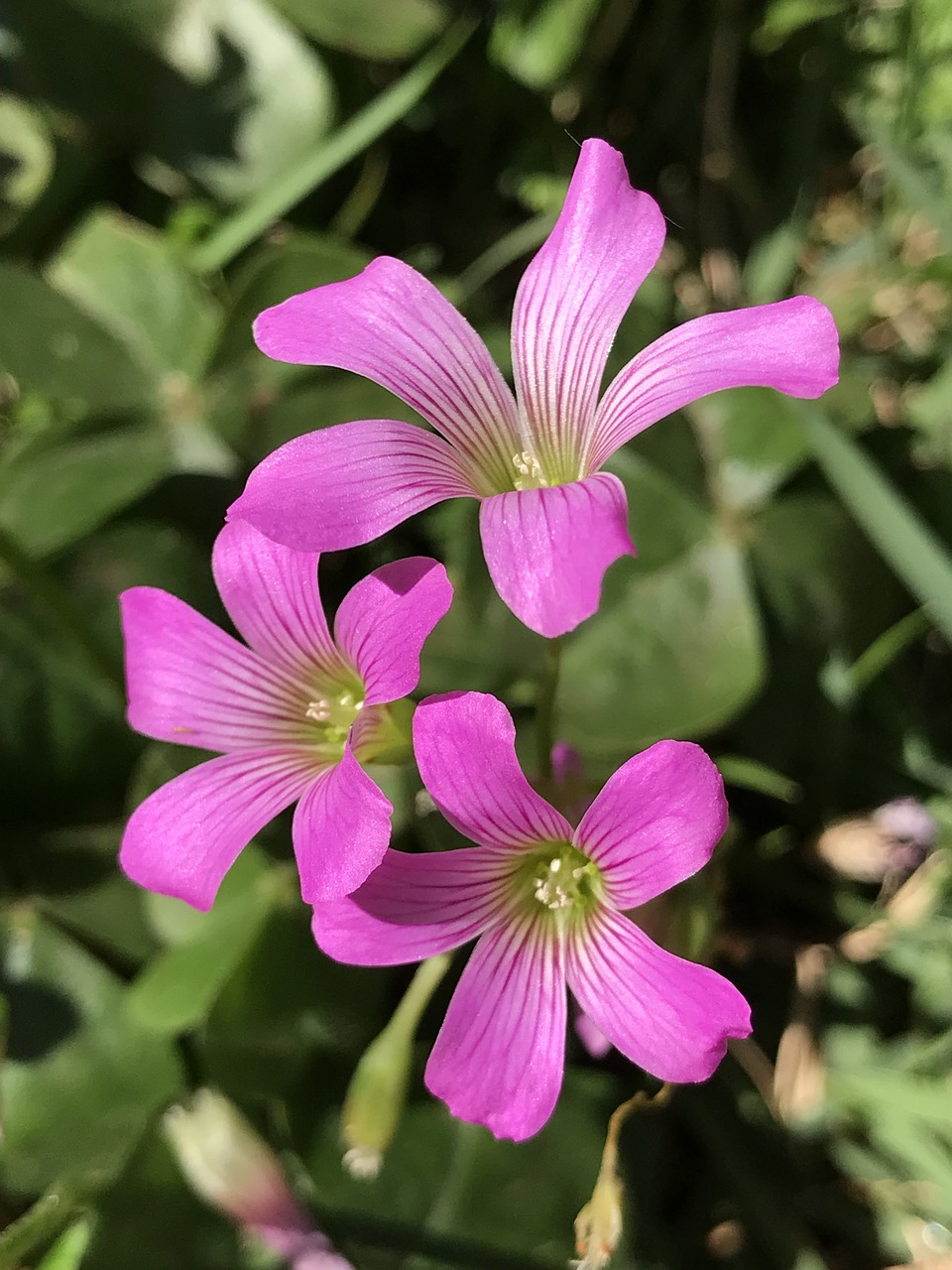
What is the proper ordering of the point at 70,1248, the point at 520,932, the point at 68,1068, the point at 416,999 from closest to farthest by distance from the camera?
the point at 520,932, the point at 416,999, the point at 70,1248, the point at 68,1068

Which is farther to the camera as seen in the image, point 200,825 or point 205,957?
point 205,957

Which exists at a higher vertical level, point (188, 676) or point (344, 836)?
point (188, 676)

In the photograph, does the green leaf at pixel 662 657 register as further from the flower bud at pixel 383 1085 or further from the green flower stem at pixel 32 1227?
the green flower stem at pixel 32 1227

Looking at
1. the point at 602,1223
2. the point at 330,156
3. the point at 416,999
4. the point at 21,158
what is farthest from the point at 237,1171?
the point at 21,158

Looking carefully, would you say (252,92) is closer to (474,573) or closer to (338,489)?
(474,573)

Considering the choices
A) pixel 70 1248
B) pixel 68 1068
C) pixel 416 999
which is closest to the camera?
pixel 416 999

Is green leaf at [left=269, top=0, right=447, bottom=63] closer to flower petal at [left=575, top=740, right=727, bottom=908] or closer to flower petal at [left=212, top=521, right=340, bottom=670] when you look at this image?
flower petal at [left=212, top=521, right=340, bottom=670]
